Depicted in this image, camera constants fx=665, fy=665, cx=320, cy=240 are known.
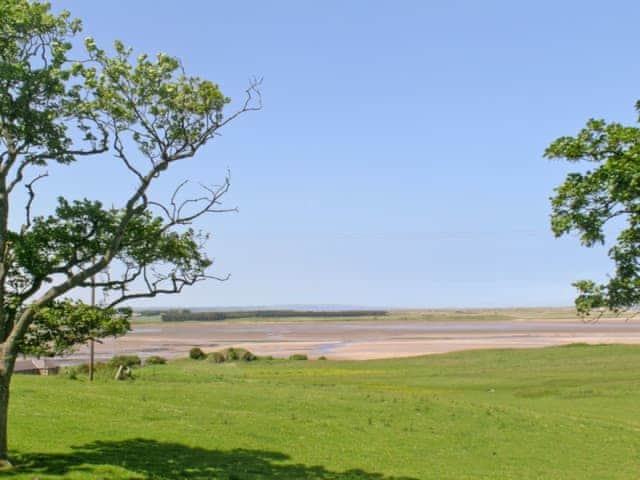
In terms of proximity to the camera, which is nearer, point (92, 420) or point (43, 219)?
point (43, 219)

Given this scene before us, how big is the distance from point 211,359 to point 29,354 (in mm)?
71067

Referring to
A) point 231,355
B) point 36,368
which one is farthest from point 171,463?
point 231,355

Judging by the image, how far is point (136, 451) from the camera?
26594mm

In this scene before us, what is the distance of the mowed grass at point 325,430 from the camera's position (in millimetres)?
25375

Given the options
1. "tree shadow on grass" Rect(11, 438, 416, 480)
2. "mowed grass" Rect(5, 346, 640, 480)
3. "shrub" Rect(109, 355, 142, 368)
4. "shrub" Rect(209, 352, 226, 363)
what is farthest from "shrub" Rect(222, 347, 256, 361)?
"tree shadow on grass" Rect(11, 438, 416, 480)

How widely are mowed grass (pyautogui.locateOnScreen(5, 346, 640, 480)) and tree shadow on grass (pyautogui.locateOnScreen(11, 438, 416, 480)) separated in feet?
0.22

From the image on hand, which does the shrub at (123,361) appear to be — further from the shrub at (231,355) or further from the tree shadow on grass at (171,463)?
Result: the tree shadow on grass at (171,463)

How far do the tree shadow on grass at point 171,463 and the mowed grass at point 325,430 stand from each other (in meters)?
0.07

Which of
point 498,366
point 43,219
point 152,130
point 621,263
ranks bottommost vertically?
point 498,366

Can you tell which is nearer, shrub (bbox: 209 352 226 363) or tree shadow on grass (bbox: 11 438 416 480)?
tree shadow on grass (bbox: 11 438 416 480)

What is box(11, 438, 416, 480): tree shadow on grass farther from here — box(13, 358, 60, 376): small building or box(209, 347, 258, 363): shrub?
box(209, 347, 258, 363): shrub

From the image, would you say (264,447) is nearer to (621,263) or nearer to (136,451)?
(136,451)

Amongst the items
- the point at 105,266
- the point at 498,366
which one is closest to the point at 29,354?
the point at 105,266

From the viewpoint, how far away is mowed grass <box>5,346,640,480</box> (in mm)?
25375
